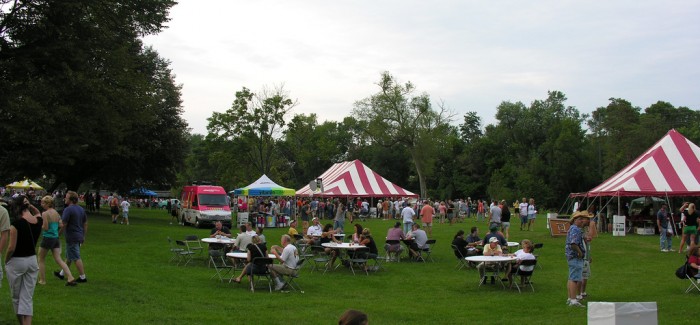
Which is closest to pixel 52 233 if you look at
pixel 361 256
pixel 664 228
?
pixel 361 256

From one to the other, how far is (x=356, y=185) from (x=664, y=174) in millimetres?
14857

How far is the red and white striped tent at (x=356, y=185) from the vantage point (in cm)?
3334

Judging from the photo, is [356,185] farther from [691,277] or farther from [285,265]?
[691,277]

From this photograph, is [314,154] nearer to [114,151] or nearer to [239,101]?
[239,101]

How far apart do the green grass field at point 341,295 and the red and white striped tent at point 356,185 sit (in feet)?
53.0

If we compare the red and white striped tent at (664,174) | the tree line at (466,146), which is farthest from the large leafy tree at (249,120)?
the red and white striped tent at (664,174)

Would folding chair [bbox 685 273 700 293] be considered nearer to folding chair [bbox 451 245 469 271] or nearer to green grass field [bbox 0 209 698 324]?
green grass field [bbox 0 209 698 324]

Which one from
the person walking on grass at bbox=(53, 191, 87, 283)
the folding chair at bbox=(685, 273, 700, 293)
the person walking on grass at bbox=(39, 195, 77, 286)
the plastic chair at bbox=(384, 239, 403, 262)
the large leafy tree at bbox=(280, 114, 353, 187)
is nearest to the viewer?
the person walking on grass at bbox=(39, 195, 77, 286)

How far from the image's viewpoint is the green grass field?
29.9 ft

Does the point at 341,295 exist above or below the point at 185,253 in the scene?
below

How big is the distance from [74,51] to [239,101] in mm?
24429

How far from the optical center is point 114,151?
2642cm

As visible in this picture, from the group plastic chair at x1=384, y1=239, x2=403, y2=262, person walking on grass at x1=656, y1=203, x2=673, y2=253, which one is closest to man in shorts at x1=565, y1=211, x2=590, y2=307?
plastic chair at x1=384, y1=239, x2=403, y2=262

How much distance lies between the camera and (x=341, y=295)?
1148 centimetres
